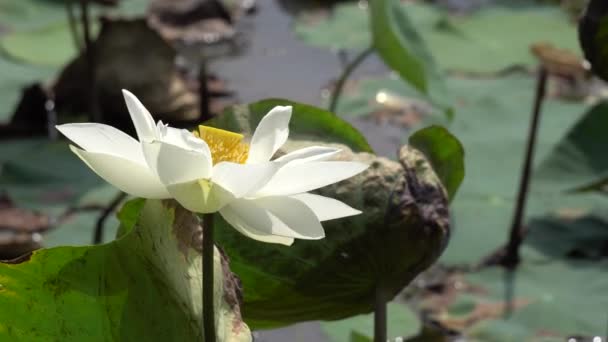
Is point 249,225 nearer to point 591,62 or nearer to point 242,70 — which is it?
point 591,62

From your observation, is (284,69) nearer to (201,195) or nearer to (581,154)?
(581,154)

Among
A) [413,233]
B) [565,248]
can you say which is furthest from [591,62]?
[565,248]

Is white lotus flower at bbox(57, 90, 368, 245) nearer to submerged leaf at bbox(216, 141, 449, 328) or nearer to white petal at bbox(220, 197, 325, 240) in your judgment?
white petal at bbox(220, 197, 325, 240)

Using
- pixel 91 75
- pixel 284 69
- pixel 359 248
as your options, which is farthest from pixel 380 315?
pixel 284 69

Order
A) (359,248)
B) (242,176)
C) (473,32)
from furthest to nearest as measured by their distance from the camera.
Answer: (473,32), (359,248), (242,176)

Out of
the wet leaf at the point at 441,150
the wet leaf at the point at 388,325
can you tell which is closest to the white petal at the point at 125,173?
the wet leaf at the point at 441,150

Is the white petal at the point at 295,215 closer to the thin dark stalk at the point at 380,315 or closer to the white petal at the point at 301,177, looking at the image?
the white petal at the point at 301,177
